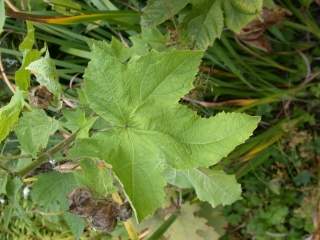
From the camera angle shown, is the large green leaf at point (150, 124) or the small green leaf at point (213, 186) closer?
the large green leaf at point (150, 124)

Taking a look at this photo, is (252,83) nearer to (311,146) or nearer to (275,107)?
(275,107)

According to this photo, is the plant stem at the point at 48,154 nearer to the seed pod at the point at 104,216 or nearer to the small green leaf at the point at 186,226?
the seed pod at the point at 104,216

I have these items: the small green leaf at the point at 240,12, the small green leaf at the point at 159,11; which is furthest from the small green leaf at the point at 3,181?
the small green leaf at the point at 240,12

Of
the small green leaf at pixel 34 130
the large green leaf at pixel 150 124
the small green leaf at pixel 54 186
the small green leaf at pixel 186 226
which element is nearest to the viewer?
the large green leaf at pixel 150 124

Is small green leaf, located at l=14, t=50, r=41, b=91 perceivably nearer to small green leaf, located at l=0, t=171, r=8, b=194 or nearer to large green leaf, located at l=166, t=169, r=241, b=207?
small green leaf, located at l=0, t=171, r=8, b=194

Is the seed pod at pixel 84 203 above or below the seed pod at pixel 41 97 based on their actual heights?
below

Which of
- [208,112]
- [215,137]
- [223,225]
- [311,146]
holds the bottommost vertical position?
[223,225]

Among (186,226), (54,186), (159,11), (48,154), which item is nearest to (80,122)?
(48,154)

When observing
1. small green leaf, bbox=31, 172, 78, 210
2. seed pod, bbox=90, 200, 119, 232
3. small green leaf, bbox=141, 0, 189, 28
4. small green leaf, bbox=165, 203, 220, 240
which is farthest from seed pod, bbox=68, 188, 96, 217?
small green leaf, bbox=165, 203, 220, 240

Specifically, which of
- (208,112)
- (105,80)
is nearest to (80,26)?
(208,112)
